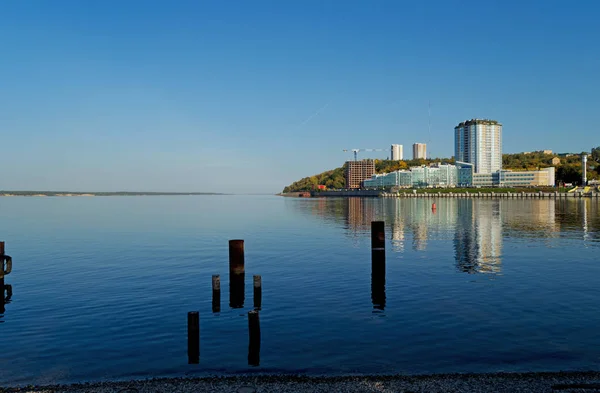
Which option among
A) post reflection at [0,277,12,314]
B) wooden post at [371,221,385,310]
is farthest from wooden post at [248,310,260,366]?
post reflection at [0,277,12,314]

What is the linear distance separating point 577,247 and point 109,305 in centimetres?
4204

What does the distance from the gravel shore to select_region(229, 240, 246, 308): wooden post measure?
31.2 feet

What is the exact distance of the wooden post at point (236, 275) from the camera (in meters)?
24.4

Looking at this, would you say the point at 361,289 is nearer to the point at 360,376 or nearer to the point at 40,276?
the point at 360,376

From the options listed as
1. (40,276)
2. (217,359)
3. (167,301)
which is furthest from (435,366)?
(40,276)

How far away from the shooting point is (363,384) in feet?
46.8

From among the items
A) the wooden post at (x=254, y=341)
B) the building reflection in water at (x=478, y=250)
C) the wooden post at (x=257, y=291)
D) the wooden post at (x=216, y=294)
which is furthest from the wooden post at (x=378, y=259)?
the wooden post at (x=254, y=341)

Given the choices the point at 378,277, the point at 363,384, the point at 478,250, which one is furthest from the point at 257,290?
the point at 478,250

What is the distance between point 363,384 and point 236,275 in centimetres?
1154

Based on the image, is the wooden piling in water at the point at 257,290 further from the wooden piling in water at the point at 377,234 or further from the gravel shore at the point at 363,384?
the gravel shore at the point at 363,384

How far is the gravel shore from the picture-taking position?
13.8 m

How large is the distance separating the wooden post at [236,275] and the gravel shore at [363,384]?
31.2 feet

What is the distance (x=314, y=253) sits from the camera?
44.6 meters

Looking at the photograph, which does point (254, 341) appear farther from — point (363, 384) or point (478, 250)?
point (478, 250)
